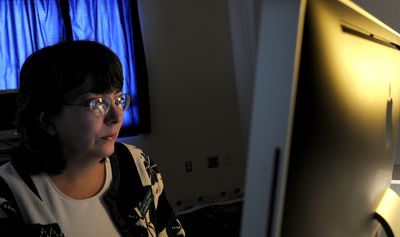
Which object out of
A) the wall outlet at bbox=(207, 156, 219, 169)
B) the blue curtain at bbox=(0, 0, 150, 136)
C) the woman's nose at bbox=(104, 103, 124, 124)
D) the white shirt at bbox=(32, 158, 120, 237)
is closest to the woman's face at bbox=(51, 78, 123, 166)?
the woman's nose at bbox=(104, 103, 124, 124)

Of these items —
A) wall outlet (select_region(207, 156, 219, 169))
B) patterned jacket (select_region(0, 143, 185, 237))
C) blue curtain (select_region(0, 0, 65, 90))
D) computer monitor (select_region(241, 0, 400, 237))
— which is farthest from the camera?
wall outlet (select_region(207, 156, 219, 169))

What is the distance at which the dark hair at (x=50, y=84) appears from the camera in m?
1.08

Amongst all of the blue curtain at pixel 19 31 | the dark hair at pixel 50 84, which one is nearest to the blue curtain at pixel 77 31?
the blue curtain at pixel 19 31

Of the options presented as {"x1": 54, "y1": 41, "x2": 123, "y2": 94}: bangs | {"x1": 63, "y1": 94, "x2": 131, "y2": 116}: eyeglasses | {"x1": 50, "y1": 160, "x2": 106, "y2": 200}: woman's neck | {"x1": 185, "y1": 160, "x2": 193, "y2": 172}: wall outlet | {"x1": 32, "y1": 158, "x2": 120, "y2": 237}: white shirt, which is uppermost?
{"x1": 54, "y1": 41, "x2": 123, "y2": 94}: bangs

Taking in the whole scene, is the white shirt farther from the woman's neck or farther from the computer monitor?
the computer monitor

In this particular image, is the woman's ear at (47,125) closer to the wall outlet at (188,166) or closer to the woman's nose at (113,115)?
the woman's nose at (113,115)

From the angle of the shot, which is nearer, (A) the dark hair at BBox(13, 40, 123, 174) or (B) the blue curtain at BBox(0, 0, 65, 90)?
(A) the dark hair at BBox(13, 40, 123, 174)

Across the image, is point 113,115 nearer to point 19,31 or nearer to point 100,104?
point 100,104

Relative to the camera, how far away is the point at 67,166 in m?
1.12

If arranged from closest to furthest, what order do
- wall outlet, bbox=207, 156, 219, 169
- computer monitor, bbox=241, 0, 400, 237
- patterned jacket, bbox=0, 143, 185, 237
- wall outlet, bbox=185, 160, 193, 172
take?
computer monitor, bbox=241, 0, 400, 237 → patterned jacket, bbox=0, 143, 185, 237 → wall outlet, bbox=185, 160, 193, 172 → wall outlet, bbox=207, 156, 219, 169

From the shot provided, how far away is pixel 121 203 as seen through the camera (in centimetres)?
117

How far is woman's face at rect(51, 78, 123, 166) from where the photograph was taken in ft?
3.56

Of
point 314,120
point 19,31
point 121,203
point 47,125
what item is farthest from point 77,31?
point 314,120

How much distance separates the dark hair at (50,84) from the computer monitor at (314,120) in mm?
782
